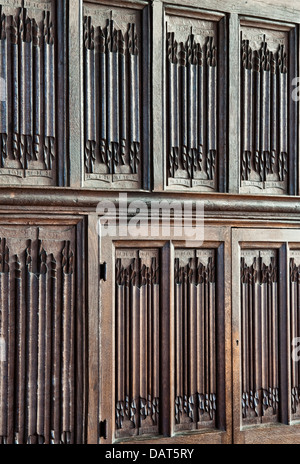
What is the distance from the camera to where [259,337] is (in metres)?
2.56

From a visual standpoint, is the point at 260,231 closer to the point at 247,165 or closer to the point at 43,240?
the point at 247,165

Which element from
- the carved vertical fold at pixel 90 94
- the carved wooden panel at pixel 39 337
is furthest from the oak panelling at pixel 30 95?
the carved wooden panel at pixel 39 337

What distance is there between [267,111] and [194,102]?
0.35 m

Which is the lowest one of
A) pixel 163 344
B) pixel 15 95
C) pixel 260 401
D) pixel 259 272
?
pixel 260 401

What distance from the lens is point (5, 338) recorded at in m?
2.20

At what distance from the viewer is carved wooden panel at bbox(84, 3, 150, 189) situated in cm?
233

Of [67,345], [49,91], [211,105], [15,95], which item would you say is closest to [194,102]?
[211,105]

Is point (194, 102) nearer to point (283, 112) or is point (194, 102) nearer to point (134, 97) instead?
point (134, 97)

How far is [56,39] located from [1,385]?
1311 mm

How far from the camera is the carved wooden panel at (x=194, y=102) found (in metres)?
2.45

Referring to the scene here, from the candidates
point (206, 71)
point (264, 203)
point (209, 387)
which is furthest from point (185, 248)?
point (206, 71)

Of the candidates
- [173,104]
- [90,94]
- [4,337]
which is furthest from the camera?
[173,104]

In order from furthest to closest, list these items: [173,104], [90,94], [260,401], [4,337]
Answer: [260,401]
[173,104]
[90,94]
[4,337]

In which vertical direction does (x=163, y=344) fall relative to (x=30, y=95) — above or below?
below
